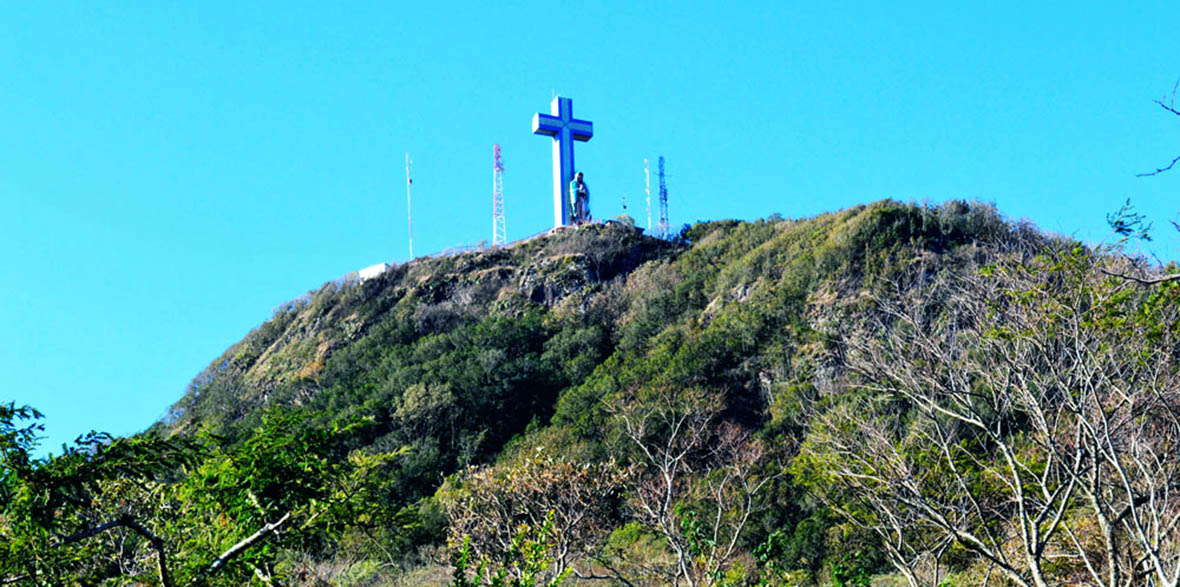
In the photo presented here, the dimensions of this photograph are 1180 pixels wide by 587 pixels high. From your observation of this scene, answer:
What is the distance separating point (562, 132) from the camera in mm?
40812

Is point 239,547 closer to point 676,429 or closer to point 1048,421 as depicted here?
point 1048,421

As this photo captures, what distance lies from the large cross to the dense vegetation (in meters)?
2.32

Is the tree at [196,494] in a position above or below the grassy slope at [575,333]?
below

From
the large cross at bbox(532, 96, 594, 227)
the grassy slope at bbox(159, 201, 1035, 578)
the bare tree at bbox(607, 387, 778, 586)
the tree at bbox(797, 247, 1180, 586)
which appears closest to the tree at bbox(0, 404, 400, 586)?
the tree at bbox(797, 247, 1180, 586)

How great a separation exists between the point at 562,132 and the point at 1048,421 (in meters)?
30.7

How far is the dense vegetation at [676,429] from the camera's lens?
4.62m

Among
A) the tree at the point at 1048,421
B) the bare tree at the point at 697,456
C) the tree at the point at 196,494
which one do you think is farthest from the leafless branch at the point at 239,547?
the bare tree at the point at 697,456

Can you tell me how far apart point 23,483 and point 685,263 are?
35.3 meters

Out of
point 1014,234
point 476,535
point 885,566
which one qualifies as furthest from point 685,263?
point 476,535

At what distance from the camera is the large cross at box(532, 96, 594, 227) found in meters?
40.6

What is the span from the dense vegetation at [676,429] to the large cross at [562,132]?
232 centimetres

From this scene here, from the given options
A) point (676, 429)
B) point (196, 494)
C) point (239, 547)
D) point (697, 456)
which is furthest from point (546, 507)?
point (239, 547)

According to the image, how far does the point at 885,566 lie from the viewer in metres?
20.0

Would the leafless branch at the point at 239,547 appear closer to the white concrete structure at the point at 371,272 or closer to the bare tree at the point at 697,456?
the bare tree at the point at 697,456
